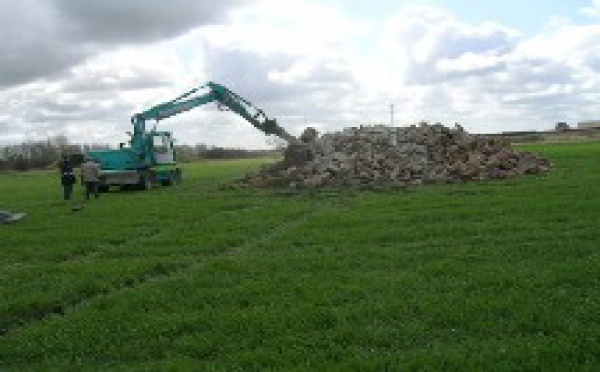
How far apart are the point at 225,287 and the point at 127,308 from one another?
5.15ft

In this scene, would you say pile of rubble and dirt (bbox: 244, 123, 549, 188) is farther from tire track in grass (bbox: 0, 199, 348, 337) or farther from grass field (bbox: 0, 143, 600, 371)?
tire track in grass (bbox: 0, 199, 348, 337)

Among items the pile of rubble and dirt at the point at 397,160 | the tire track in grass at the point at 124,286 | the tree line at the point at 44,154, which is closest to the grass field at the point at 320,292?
the tire track in grass at the point at 124,286

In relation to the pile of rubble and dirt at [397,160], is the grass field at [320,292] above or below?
below

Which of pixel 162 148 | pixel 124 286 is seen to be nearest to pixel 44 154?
pixel 162 148

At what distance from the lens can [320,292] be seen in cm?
1030

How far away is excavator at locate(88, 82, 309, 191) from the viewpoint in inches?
1500

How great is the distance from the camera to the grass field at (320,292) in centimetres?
773

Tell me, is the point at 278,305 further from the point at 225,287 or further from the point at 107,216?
the point at 107,216

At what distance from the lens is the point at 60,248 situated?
17.1 meters

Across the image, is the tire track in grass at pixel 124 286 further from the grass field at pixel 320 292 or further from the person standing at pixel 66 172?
the person standing at pixel 66 172

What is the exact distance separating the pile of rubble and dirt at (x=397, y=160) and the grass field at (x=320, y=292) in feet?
34.6

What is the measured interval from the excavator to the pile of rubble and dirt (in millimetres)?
2254

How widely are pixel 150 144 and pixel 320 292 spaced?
99.9 feet

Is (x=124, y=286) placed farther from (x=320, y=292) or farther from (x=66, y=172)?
(x=66, y=172)
